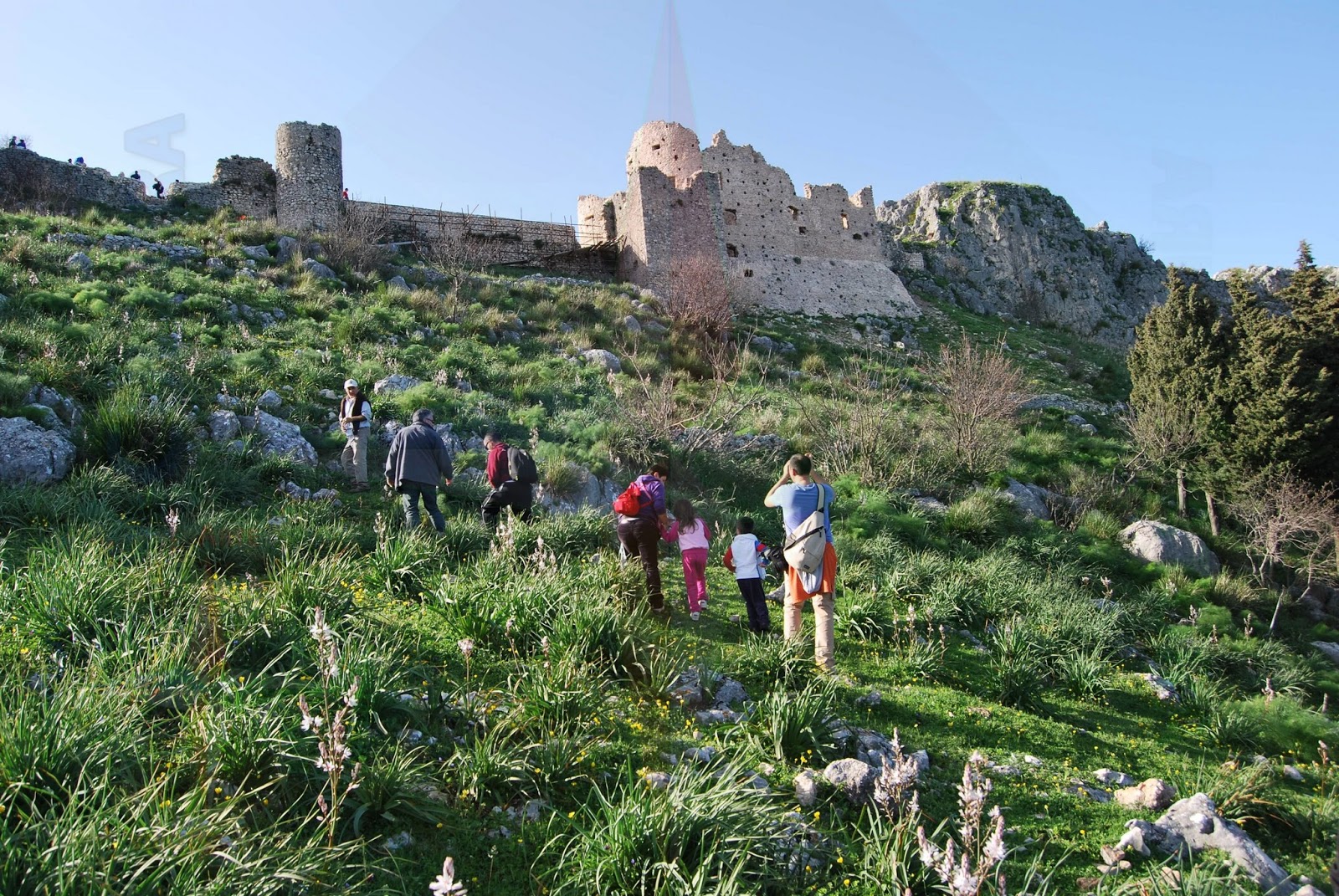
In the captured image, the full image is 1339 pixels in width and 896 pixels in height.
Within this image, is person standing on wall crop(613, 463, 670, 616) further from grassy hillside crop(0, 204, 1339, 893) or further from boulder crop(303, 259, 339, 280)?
boulder crop(303, 259, 339, 280)

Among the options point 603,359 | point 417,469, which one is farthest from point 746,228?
point 417,469

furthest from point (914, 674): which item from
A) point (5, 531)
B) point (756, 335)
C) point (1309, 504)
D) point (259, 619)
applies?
point (756, 335)

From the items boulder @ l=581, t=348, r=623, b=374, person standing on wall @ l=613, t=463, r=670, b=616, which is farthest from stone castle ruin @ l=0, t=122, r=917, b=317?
person standing on wall @ l=613, t=463, r=670, b=616

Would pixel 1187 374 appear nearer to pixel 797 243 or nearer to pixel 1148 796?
pixel 797 243

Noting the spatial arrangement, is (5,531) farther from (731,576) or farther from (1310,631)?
(1310,631)

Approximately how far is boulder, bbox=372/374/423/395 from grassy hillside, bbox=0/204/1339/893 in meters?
0.38

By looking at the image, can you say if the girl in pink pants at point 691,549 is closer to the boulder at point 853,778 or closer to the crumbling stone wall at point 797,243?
the boulder at point 853,778

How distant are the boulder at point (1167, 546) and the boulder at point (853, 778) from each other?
40.6 feet

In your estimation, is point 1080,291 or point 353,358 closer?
point 353,358

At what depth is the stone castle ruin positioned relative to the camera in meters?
23.0

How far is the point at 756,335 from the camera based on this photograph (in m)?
23.5

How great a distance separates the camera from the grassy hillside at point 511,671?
3.59 meters

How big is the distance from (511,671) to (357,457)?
5665 millimetres

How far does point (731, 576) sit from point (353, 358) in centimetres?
876
